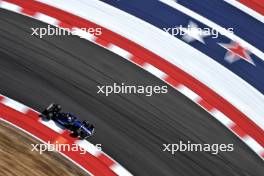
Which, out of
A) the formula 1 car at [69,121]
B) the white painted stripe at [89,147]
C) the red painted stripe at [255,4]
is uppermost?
the red painted stripe at [255,4]

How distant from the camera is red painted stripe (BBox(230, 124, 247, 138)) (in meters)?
18.1

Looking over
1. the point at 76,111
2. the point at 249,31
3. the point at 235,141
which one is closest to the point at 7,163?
the point at 76,111

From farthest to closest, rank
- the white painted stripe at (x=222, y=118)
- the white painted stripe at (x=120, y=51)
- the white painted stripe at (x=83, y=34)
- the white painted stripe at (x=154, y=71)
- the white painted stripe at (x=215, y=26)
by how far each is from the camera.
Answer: the white painted stripe at (x=215, y=26)
the white painted stripe at (x=83, y=34)
the white painted stripe at (x=120, y=51)
the white painted stripe at (x=154, y=71)
the white painted stripe at (x=222, y=118)

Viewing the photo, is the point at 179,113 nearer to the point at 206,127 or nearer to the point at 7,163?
the point at 206,127

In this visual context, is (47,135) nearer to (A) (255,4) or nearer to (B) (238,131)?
(B) (238,131)

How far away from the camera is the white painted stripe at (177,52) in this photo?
19000 millimetres

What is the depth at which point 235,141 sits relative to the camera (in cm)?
1789

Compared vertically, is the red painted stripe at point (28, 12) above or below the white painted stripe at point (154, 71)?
below
